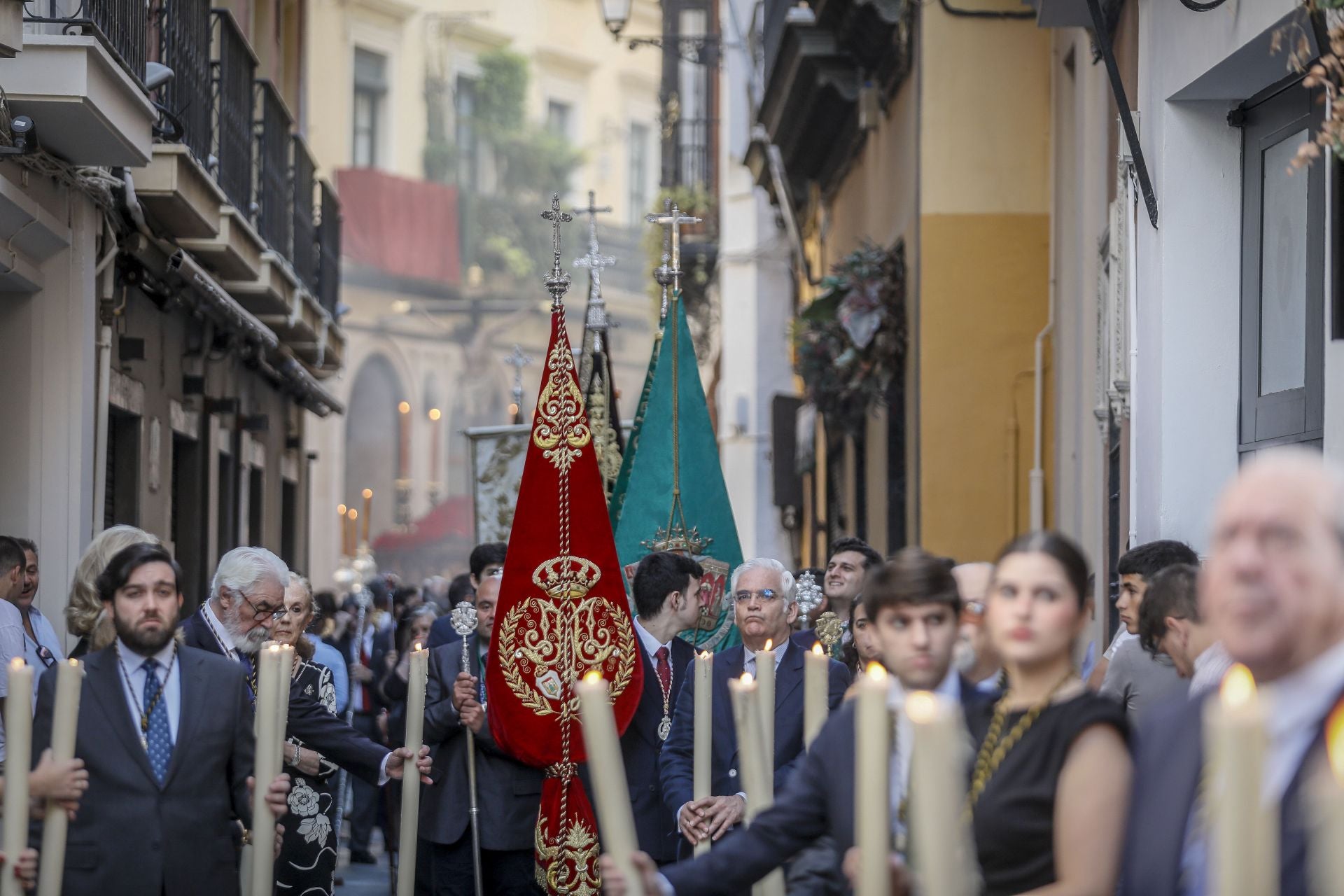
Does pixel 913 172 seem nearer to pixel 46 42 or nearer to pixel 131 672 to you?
pixel 46 42

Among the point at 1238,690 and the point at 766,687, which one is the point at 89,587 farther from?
the point at 1238,690

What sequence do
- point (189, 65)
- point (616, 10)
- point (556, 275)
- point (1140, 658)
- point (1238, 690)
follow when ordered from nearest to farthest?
point (1238, 690)
point (1140, 658)
point (556, 275)
point (189, 65)
point (616, 10)

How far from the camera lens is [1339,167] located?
21.2ft

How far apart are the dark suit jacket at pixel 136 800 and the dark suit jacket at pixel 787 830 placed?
176 cm

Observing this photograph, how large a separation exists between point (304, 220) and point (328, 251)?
2005mm

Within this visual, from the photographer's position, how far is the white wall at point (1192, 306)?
7.84 metres

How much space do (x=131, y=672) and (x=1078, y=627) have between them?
9.13 ft

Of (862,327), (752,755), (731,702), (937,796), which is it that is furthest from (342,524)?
(937,796)

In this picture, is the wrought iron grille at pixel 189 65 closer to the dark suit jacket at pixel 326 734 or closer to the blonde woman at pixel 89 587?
the dark suit jacket at pixel 326 734

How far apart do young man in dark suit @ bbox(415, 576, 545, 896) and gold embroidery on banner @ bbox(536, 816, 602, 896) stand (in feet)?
0.77

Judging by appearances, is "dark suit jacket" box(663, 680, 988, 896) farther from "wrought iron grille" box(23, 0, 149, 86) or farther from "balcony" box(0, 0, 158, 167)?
"balcony" box(0, 0, 158, 167)

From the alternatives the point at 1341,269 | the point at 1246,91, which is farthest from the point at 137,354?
the point at 1341,269

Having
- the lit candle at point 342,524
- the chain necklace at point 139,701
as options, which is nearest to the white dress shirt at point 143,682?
the chain necklace at point 139,701

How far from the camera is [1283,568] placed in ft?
9.88
